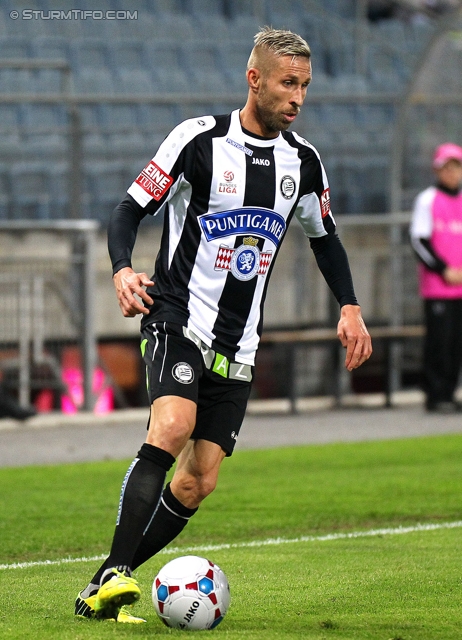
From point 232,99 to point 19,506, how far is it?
7419 mm

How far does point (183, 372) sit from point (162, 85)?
515 inches

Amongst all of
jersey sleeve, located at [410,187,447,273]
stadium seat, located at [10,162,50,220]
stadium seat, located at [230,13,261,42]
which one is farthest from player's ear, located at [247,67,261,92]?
stadium seat, located at [230,13,261,42]

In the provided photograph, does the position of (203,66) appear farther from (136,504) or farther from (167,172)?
(136,504)

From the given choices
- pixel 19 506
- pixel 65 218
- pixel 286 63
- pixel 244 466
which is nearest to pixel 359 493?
pixel 244 466

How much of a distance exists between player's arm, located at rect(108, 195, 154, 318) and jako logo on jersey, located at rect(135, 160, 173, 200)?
0.07 m

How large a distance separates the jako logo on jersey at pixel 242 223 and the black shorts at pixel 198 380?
1.42 ft

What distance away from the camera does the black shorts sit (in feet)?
15.8

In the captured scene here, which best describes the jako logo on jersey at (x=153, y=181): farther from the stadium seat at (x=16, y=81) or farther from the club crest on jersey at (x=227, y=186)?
the stadium seat at (x=16, y=81)

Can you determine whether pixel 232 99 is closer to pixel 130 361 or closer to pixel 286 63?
pixel 130 361

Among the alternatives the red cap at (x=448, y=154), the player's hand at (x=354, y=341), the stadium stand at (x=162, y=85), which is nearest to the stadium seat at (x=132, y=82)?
the stadium stand at (x=162, y=85)

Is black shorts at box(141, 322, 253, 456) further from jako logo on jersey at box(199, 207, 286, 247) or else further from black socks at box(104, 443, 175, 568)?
jako logo on jersey at box(199, 207, 286, 247)

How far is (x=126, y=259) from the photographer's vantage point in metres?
4.70

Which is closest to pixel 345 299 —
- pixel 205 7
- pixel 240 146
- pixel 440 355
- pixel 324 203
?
pixel 324 203

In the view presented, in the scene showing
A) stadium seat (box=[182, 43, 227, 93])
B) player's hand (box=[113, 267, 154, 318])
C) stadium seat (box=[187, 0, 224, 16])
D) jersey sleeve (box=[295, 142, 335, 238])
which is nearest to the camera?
player's hand (box=[113, 267, 154, 318])
